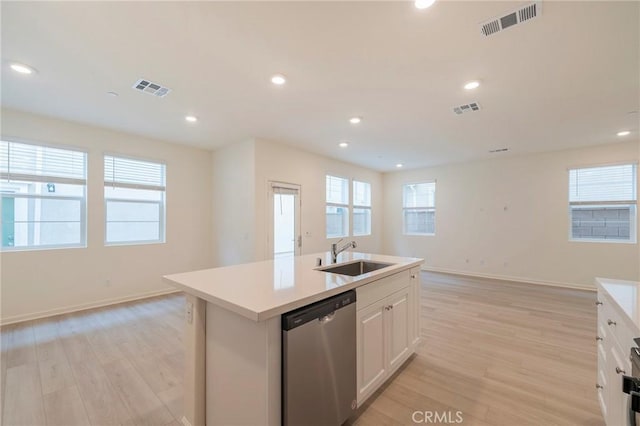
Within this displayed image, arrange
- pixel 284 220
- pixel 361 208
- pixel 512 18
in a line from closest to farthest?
pixel 512 18 → pixel 284 220 → pixel 361 208

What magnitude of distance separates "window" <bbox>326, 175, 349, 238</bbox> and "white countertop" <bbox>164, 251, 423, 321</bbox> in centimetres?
399

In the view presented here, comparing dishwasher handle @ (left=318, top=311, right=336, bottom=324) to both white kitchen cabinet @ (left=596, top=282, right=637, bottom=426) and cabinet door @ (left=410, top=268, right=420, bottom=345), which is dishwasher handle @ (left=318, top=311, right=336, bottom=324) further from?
white kitchen cabinet @ (left=596, top=282, right=637, bottom=426)

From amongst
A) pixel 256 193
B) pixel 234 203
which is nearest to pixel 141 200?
pixel 234 203

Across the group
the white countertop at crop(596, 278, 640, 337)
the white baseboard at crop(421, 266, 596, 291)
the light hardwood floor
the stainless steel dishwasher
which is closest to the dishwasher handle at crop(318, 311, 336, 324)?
the stainless steel dishwasher

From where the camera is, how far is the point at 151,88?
9.73ft

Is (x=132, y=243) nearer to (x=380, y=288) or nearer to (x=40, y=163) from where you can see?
(x=40, y=163)

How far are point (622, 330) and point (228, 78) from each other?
3.45 m

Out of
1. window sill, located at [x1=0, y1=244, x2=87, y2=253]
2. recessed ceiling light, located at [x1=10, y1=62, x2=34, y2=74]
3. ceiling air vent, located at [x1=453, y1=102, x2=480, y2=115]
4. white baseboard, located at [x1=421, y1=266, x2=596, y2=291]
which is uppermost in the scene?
recessed ceiling light, located at [x1=10, y1=62, x2=34, y2=74]

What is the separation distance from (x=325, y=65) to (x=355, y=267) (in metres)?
2.01

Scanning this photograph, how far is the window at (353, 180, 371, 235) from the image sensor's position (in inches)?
286

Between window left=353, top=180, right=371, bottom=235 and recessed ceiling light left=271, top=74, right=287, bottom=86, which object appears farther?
window left=353, top=180, right=371, bottom=235

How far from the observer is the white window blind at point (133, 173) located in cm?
435

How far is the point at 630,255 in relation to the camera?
190 inches

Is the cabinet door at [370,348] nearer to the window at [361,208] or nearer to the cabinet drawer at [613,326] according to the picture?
the cabinet drawer at [613,326]
